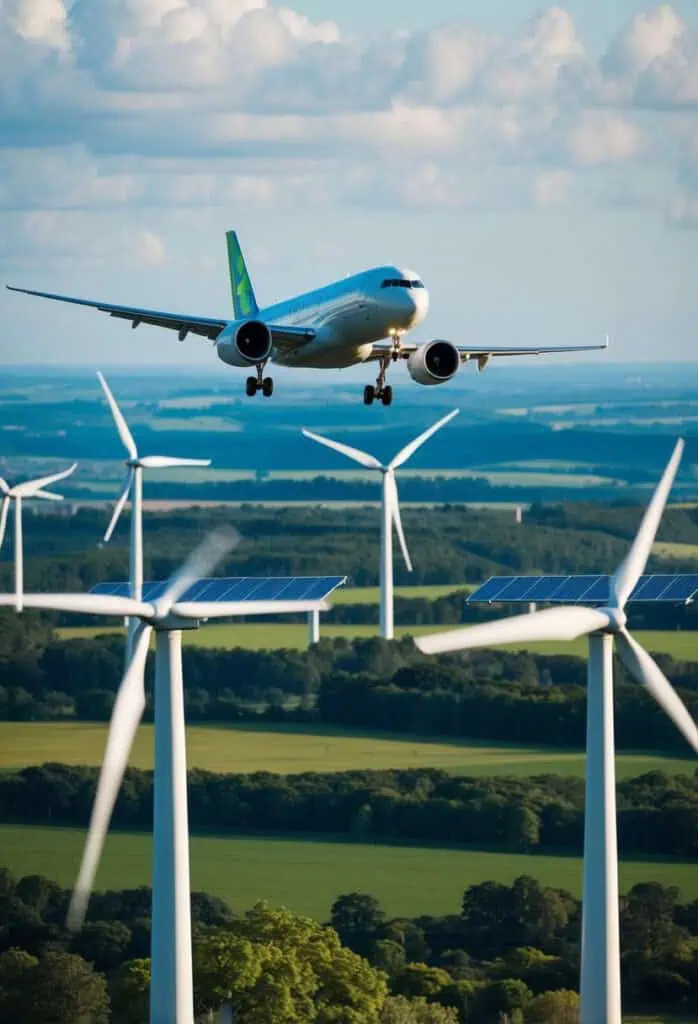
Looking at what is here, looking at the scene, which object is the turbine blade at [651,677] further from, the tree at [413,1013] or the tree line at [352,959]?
the tree line at [352,959]

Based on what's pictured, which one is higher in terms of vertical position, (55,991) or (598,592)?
(598,592)

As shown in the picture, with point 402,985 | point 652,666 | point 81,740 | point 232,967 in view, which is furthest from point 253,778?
point 652,666

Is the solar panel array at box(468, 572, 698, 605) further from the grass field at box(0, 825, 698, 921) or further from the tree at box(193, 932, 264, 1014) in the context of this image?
the tree at box(193, 932, 264, 1014)

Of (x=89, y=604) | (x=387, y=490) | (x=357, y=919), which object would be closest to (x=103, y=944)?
(x=357, y=919)

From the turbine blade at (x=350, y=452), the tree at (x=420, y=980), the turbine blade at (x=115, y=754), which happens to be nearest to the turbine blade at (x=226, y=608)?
the turbine blade at (x=115, y=754)

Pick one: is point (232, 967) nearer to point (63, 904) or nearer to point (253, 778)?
point (63, 904)

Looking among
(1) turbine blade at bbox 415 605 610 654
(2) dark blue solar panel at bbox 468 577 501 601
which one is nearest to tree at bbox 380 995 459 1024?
(2) dark blue solar panel at bbox 468 577 501 601

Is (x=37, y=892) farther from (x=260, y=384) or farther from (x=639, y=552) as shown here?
(x=639, y=552)
